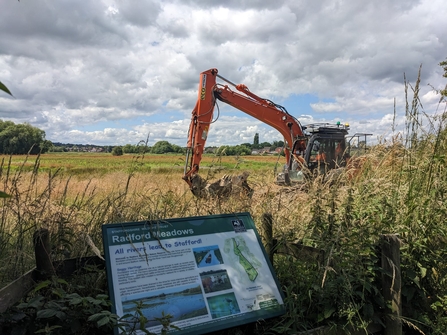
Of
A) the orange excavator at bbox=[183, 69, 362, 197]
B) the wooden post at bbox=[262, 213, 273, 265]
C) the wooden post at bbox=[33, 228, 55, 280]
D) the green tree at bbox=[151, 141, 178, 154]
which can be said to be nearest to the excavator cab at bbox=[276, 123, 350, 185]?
the orange excavator at bbox=[183, 69, 362, 197]

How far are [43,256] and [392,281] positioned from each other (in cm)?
261

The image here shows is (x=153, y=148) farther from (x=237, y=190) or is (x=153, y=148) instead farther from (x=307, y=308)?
(x=307, y=308)

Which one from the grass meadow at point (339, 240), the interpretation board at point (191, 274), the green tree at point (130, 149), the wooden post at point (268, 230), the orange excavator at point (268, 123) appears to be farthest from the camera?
the orange excavator at point (268, 123)

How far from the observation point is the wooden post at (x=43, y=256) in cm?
240

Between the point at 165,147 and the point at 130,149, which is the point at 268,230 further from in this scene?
the point at 165,147

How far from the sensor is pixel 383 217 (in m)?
3.18

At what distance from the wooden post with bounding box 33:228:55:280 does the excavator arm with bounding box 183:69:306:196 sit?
7.05 metres

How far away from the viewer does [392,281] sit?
9.30ft

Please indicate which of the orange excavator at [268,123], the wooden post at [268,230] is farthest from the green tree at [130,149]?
the orange excavator at [268,123]

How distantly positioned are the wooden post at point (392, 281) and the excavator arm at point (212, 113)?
691 centimetres

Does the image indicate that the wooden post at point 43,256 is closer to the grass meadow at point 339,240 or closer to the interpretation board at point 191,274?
the grass meadow at point 339,240

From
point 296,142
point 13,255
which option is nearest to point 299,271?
point 13,255

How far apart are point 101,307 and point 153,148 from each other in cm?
206

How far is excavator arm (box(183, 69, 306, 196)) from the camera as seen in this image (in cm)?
1025
